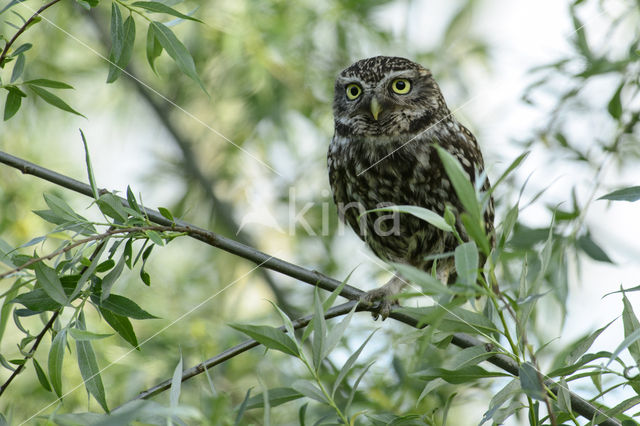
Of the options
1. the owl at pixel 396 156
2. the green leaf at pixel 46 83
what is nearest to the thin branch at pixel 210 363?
the green leaf at pixel 46 83

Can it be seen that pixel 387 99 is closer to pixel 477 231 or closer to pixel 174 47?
pixel 174 47

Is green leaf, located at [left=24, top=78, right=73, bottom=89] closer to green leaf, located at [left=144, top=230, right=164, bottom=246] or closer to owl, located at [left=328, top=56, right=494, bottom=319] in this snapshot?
green leaf, located at [left=144, top=230, right=164, bottom=246]

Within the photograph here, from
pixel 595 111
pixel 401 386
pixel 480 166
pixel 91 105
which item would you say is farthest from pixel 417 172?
pixel 91 105

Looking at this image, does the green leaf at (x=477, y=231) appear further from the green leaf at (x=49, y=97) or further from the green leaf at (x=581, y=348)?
the green leaf at (x=49, y=97)

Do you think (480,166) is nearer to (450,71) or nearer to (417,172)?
(417,172)

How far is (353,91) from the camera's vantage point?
2.63 metres

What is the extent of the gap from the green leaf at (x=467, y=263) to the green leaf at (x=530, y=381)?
0.21 meters

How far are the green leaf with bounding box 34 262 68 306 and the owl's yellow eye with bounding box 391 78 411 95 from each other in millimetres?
1598

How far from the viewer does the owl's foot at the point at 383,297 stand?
201cm

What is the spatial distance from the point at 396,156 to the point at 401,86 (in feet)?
1.11

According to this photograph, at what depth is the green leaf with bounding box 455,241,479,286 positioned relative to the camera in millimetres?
1012

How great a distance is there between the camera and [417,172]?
7.63ft

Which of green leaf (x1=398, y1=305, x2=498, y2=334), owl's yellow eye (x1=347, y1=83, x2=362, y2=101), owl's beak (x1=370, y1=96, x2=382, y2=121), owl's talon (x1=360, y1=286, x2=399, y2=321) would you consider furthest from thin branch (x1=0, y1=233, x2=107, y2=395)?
owl's yellow eye (x1=347, y1=83, x2=362, y2=101)

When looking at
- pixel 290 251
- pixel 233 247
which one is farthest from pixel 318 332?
pixel 290 251
